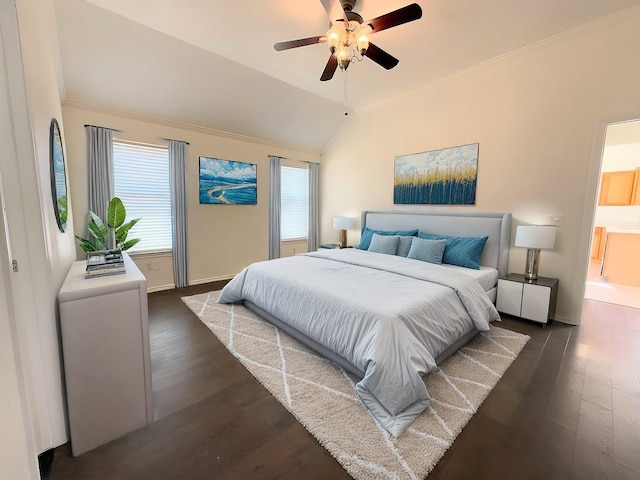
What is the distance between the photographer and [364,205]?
5.19 m

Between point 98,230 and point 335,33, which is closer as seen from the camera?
point 335,33

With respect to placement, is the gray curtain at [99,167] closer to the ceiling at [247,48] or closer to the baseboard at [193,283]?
the ceiling at [247,48]

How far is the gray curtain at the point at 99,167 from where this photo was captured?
3520 mm

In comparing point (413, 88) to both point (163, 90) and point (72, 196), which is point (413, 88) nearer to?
point (163, 90)

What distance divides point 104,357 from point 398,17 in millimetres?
2940

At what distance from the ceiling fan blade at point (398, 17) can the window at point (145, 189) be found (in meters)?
3.53

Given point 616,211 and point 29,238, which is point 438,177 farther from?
point 29,238

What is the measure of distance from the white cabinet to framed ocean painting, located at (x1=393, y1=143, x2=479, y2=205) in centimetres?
390

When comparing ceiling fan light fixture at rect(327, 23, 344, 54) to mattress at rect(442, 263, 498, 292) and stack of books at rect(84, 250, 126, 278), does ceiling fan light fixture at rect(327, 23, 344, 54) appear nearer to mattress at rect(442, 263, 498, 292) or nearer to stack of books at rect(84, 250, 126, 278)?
stack of books at rect(84, 250, 126, 278)

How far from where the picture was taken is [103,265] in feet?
6.03

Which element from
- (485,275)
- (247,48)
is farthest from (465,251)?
(247,48)

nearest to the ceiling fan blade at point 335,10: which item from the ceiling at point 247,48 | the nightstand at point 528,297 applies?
the ceiling at point 247,48

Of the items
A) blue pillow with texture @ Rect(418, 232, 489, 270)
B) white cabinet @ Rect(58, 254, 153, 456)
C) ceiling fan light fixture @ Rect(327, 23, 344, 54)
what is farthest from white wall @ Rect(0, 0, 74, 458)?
blue pillow with texture @ Rect(418, 232, 489, 270)

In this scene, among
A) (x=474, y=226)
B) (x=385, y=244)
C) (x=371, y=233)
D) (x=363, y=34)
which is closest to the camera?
(x=363, y=34)
